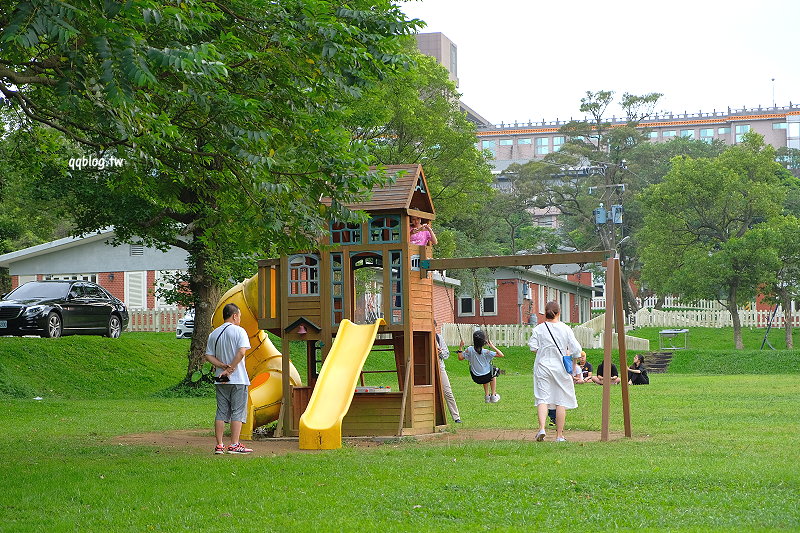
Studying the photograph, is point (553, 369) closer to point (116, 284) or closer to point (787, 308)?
point (116, 284)

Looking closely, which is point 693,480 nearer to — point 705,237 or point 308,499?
point 308,499

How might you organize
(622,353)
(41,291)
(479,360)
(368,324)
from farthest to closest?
(41,291)
(479,360)
(368,324)
(622,353)

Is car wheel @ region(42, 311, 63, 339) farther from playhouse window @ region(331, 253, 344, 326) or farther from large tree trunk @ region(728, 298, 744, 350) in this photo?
large tree trunk @ region(728, 298, 744, 350)

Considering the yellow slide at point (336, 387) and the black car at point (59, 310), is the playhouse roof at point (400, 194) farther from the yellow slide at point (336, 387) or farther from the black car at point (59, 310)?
the black car at point (59, 310)

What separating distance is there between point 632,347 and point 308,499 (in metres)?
39.4

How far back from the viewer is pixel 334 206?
13.3m

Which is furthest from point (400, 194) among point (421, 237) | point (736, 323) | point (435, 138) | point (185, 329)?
point (736, 323)

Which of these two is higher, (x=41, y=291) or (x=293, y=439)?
(x=41, y=291)

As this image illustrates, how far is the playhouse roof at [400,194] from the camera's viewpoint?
1529 centimetres

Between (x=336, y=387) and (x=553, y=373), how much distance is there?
2891 mm

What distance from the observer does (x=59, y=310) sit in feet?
97.1

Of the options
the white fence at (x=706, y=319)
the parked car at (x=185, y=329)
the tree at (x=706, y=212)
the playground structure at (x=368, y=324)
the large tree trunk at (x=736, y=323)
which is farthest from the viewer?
the white fence at (x=706, y=319)

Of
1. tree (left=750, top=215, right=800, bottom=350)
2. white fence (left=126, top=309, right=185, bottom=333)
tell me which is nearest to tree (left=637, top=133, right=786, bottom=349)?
tree (left=750, top=215, right=800, bottom=350)

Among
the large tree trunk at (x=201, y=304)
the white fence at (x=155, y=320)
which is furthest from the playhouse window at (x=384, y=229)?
the white fence at (x=155, y=320)
